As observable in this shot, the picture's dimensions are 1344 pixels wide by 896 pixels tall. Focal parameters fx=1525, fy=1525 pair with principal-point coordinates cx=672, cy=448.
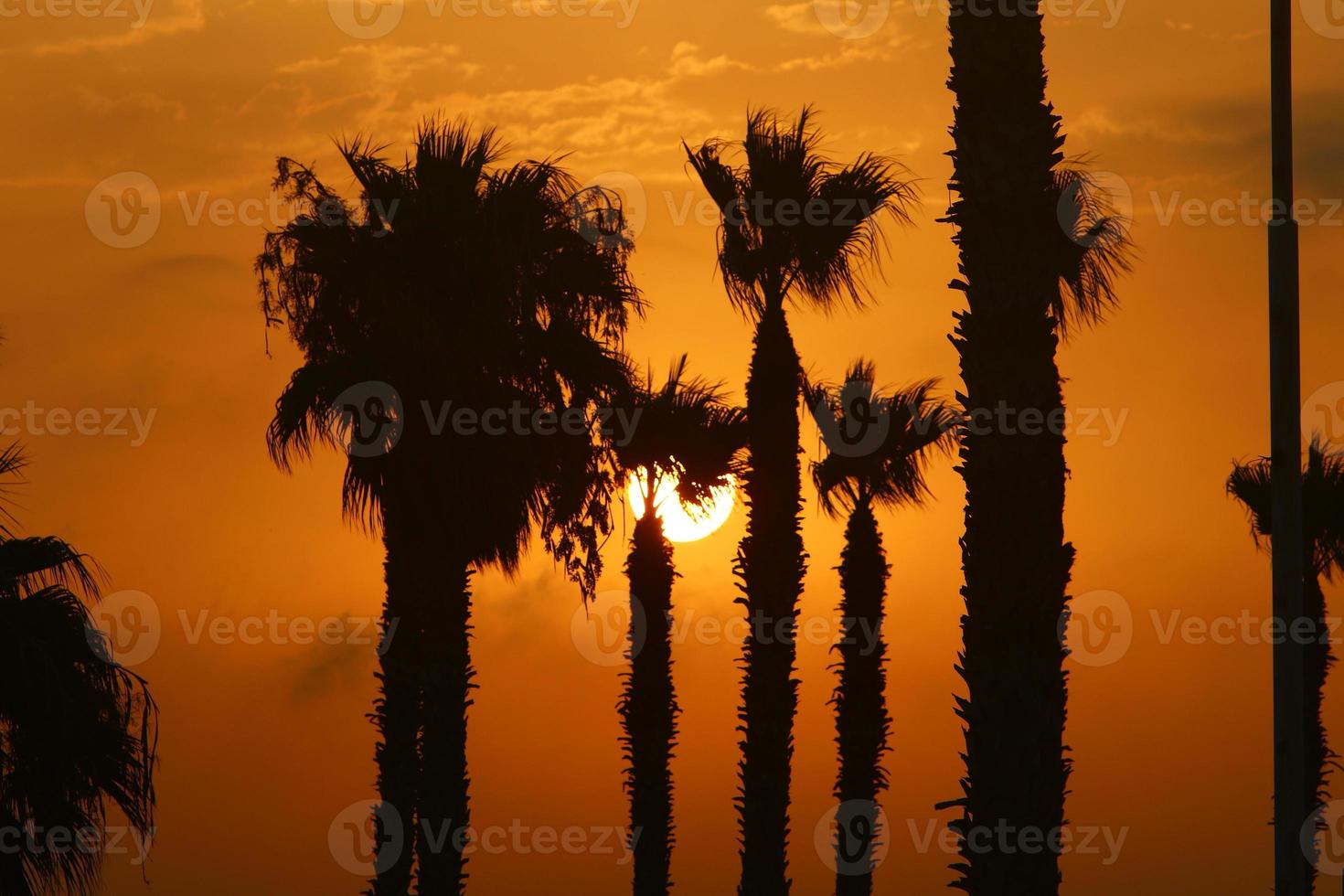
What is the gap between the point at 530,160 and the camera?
Answer: 22.6 metres

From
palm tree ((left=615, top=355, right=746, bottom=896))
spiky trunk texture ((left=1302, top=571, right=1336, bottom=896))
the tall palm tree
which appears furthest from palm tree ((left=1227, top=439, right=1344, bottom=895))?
the tall palm tree

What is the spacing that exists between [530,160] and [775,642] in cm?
848

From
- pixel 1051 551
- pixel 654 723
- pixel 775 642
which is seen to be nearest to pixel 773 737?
pixel 775 642

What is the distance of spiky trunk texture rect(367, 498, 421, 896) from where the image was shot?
21484 millimetres

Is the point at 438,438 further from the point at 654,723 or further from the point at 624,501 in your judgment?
the point at 654,723

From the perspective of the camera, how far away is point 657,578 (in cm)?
3169

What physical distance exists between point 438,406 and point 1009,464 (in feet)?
41.9

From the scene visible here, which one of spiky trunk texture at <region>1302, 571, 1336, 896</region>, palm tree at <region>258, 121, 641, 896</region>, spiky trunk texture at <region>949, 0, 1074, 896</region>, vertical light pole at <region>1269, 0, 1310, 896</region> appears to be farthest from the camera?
spiky trunk texture at <region>1302, 571, 1336, 896</region>

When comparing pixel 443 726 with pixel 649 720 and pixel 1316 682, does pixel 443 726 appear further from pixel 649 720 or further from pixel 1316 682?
pixel 1316 682

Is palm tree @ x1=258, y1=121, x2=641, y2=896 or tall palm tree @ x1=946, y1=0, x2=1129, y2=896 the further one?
palm tree @ x1=258, y1=121, x2=641, y2=896

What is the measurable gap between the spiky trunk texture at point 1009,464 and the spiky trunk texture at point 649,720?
70.5 feet

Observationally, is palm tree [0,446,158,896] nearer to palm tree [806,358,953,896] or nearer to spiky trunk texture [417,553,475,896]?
spiky trunk texture [417,553,475,896]

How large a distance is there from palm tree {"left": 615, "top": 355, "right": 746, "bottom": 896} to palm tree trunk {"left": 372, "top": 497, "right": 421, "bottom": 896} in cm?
994

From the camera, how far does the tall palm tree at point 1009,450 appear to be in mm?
9766
